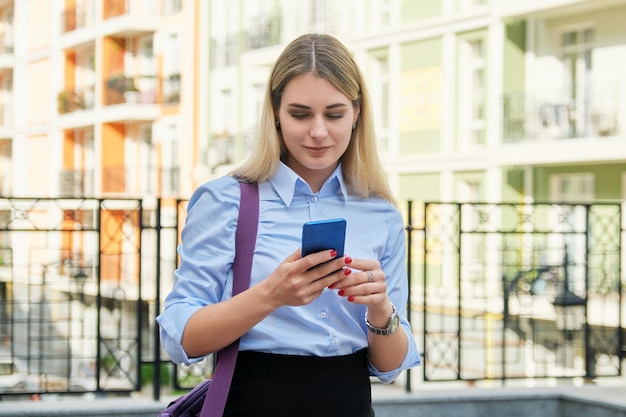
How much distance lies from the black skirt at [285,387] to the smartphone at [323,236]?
302 millimetres

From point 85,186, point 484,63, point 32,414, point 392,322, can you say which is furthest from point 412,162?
point 392,322

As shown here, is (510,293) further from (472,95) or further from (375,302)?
(375,302)

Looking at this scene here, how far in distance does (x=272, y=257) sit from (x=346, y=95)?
357 millimetres

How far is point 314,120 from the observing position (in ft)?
7.03

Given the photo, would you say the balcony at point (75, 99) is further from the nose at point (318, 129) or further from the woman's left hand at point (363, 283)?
the woman's left hand at point (363, 283)

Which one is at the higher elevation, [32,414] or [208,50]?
[208,50]

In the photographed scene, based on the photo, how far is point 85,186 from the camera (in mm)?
31969

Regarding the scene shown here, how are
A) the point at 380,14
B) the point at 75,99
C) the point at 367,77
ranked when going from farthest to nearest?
the point at 75,99 < the point at 367,77 < the point at 380,14

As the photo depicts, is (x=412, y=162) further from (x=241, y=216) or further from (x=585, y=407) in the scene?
(x=241, y=216)

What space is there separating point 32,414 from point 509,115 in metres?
14.6

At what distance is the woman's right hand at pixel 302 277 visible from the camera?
193cm

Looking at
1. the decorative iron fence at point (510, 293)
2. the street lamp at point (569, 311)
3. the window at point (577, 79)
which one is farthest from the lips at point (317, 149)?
the window at point (577, 79)

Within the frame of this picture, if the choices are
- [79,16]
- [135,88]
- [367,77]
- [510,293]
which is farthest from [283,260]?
[79,16]

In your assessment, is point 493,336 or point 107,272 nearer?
point 493,336
